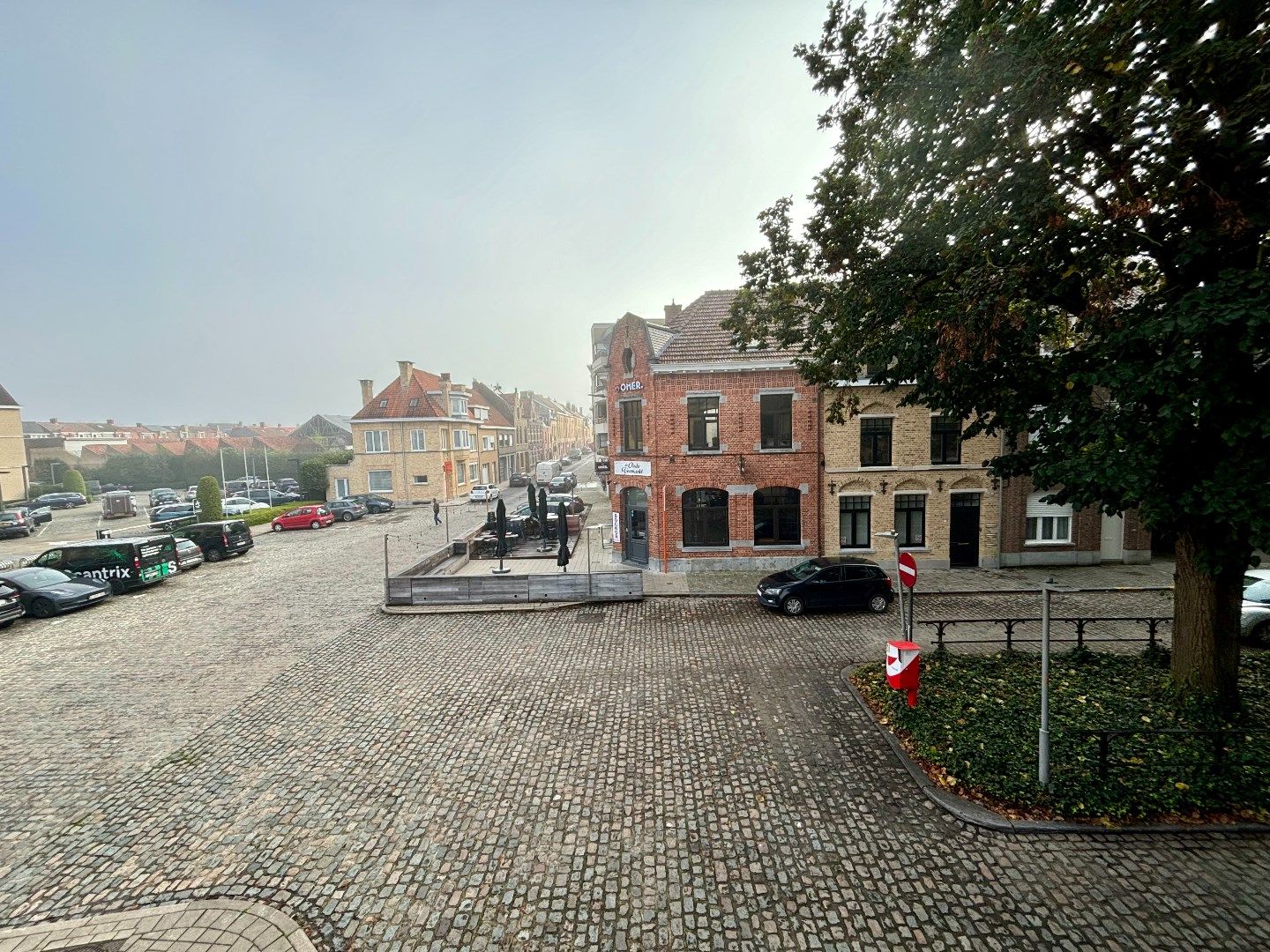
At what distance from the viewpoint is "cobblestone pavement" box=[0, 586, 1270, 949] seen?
17.0 feet

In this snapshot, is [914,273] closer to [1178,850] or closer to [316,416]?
[1178,850]

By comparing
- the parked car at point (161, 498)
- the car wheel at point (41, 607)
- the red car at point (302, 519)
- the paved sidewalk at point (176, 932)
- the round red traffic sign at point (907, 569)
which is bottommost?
the paved sidewalk at point (176, 932)

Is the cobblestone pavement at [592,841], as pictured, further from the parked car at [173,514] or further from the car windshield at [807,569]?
the parked car at [173,514]

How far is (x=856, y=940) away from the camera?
4969 mm

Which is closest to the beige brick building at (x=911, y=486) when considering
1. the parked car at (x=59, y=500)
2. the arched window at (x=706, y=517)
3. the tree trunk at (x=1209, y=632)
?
the arched window at (x=706, y=517)

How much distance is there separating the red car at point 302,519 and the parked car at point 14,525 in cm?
1492

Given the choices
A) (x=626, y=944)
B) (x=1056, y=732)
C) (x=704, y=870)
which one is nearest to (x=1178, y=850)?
(x=1056, y=732)

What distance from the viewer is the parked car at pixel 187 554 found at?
2163 centimetres

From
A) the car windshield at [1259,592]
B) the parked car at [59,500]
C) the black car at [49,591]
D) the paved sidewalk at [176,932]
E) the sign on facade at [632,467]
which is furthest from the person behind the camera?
the parked car at [59,500]

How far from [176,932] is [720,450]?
16730mm

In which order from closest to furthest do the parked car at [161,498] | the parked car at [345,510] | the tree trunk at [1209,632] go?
the tree trunk at [1209,632] → the parked car at [345,510] → the parked car at [161,498]

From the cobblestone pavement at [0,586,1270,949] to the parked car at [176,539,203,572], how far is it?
13.4m

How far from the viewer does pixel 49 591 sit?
637 inches

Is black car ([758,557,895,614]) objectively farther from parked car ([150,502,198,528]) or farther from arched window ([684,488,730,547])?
parked car ([150,502,198,528])
